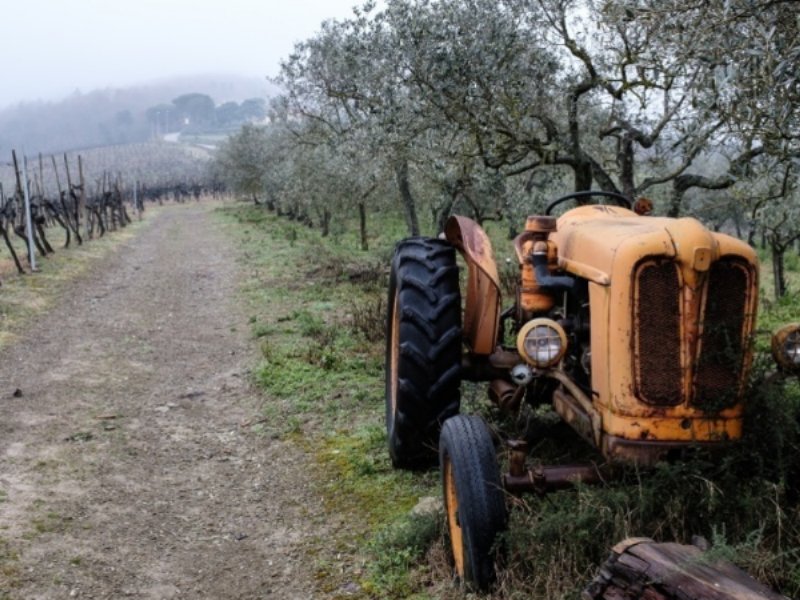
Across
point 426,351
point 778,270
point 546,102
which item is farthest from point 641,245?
point 778,270

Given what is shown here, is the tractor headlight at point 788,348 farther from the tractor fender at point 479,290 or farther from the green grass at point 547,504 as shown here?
the tractor fender at point 479,290

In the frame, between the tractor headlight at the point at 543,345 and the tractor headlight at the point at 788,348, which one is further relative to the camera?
the tractor headlight at the point at 543,345

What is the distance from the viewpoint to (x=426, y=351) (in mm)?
4465

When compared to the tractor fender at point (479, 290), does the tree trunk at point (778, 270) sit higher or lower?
lower

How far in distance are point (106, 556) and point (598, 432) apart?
267 centimetres

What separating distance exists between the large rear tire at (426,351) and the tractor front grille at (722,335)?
1531 mm

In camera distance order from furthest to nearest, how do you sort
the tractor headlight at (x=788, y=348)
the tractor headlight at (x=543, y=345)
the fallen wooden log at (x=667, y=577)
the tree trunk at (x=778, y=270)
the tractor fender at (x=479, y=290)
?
the tree trunk at (x=778, y=270) → the tractor fender at (x=479, y=290) → the tractor headlight at (x=543, y=345) → the tractor headlight at (x=788, y=348) → the fallen wooden log at (x=667, y=577)

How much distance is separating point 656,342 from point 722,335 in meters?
0.27

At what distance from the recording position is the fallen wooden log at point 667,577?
7.95 ft

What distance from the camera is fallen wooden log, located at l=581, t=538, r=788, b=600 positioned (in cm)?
242

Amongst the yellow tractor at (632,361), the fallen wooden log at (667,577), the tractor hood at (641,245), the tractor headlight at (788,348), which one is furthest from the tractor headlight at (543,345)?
the fallen wooden log at (667,577)

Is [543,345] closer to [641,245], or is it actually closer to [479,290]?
[641,245]

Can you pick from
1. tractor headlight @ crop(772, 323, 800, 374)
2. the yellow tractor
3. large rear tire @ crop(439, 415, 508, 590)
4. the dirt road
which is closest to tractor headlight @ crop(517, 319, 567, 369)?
the yellow tractor

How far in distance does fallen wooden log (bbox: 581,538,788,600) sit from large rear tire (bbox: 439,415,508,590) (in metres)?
0.53
